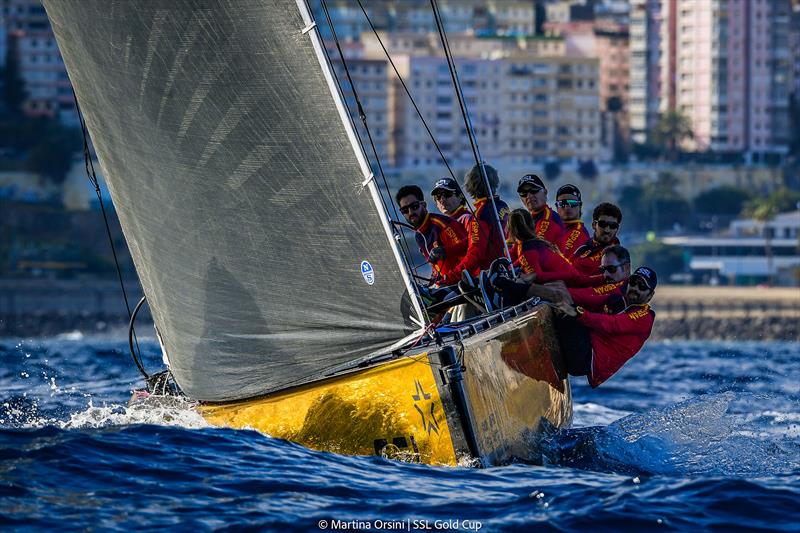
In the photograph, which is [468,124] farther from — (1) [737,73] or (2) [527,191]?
(1) [737,73]

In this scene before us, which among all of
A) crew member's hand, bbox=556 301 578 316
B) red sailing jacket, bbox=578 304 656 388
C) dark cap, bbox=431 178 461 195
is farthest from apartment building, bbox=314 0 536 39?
crew member's hand, bbox=556 301 578 316

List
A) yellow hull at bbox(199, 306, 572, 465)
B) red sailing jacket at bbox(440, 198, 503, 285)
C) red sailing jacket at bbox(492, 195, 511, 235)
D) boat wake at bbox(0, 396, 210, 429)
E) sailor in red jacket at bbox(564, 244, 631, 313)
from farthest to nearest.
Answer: red sailing jacket at bbox(492, 195, 511, 235), red sailing jacket at bbox(440, 198, 503, 285), sailor in red jacket at bbox(564, 244, 631, 313), boat wake at bbox(0, 396, 210, 429), yellow hull at bbox(199, 306, 572, 465)

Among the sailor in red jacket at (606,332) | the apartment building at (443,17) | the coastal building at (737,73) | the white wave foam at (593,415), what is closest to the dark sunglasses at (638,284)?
the sailor in red jacket at (606,332)

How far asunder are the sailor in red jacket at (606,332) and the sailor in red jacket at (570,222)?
2.88 feet

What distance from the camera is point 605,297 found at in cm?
1025

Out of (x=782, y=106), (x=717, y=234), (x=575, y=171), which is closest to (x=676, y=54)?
(x=782, y=106)

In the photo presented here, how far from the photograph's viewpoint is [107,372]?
19.8 meters

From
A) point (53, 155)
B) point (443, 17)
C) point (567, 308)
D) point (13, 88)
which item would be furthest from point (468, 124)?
point (443, 17)

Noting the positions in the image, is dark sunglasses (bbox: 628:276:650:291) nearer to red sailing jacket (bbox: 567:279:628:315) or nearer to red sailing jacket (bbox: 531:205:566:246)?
red sailing jacket (bbox: 567:279:628:315)

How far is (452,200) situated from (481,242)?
0.59 meters

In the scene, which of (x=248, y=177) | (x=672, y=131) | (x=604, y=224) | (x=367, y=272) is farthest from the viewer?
(x=672, y=131)

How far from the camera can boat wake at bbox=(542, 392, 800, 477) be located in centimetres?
966

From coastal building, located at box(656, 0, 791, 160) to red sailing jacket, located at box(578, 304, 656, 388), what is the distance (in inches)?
4023

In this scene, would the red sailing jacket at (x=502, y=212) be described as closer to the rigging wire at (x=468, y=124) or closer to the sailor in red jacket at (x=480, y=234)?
the sailor in red jacket at (x=480, y=234)
